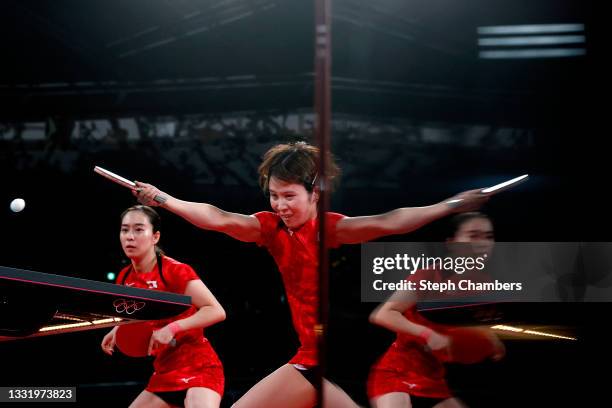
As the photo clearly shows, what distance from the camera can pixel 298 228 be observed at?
221 centimetres

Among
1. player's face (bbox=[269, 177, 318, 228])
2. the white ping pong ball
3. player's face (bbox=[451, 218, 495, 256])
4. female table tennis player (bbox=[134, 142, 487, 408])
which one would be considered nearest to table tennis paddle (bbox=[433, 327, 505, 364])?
player's face (bbox=[451, 218, 495, 256])

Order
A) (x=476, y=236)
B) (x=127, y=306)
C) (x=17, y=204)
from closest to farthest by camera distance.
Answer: (x=127, y=306)
(x=476, y=236)
(x=17, y=204)

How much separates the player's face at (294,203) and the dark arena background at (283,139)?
1.11 feet

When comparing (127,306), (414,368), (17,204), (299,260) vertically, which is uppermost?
(17,204)

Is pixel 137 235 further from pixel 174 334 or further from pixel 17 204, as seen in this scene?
pixel 17 204

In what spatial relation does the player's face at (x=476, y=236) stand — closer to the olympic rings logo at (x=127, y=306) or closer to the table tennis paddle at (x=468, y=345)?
the table tennis paddle at (x=468, y=345)

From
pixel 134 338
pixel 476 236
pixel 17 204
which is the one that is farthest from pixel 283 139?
pixel 17 204

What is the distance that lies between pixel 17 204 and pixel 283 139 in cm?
142

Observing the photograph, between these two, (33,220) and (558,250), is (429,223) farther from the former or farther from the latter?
(33,220)

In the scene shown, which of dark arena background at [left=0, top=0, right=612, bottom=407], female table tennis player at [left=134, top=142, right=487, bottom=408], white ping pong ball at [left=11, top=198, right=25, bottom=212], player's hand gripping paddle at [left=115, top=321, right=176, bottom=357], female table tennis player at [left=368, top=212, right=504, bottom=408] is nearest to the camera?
female table tennis player at [left=134, top=142, right=487, bottom=408]

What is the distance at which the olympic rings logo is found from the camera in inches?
84.5

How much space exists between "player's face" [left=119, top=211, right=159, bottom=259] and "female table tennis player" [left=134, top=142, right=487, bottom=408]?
0.20m

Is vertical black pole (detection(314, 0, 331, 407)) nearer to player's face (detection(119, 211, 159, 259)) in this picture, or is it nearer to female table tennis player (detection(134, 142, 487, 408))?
female table tennis player (detection(134, 142, 487, 408))

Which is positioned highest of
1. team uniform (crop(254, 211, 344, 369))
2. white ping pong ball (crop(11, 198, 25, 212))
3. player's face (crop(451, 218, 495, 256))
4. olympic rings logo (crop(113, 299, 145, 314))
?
white ping pong ball (crop(11, 198, 25, 212))
